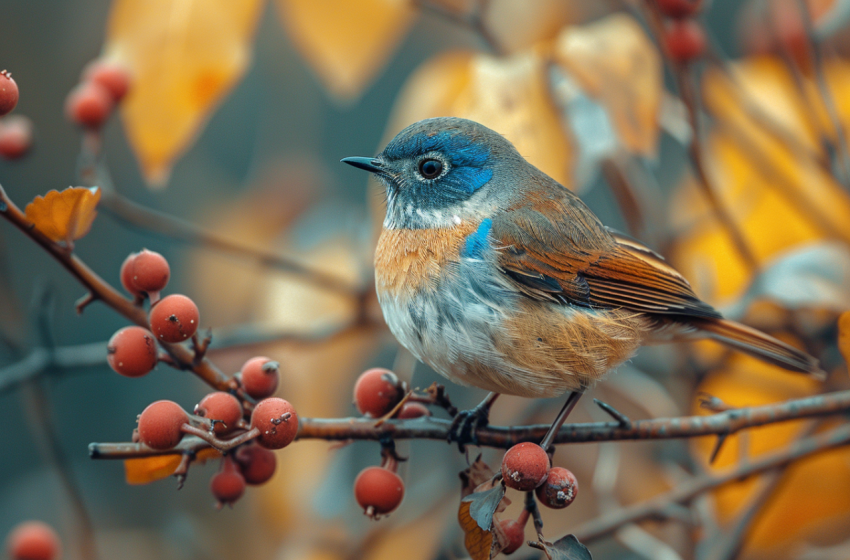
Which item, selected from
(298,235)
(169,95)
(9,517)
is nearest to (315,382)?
(298,235)

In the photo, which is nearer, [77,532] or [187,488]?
[77,532]

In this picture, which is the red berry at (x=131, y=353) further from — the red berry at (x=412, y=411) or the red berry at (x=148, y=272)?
the red berry at (x=412, y=411)

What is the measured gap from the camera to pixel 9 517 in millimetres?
4086

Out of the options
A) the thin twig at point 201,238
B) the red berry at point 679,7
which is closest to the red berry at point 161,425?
the thin twig at point 201,238

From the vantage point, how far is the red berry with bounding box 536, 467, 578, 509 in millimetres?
1648

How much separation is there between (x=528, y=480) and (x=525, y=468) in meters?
0.03

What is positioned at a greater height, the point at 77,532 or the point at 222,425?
the point at 222,425

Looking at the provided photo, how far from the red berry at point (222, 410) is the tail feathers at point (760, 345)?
1.61 metres

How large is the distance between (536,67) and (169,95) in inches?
41.3

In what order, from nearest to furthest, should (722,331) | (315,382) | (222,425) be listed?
1. (222,425)
2. (722,331)
3. (315,382)

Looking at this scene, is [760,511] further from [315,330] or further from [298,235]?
[298,235]

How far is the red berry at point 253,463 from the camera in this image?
1.65 metres

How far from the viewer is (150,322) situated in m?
1.48

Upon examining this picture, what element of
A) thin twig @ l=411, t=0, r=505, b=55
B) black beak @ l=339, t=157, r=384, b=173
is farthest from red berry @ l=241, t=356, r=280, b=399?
thin twig @ l=411, t=0, r=505, b=55
